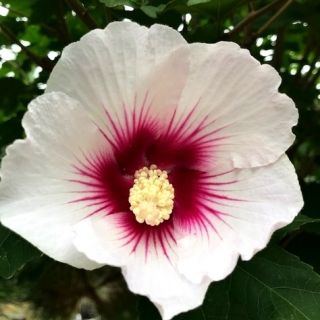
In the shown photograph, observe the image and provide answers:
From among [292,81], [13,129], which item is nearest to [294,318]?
[13,129]

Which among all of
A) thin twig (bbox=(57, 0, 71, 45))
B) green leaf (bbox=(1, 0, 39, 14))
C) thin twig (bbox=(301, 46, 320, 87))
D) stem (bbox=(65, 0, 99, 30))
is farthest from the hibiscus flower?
thin twig (bbox=(301, 46, 320, 87))

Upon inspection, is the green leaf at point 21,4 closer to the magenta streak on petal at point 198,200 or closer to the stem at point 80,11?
the stem at point 80,11

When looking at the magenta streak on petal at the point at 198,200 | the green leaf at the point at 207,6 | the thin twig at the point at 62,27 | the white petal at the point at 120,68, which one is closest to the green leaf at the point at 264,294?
the magenta streak on petal at the point at 198,200

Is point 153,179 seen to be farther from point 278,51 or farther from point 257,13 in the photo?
point 278,51

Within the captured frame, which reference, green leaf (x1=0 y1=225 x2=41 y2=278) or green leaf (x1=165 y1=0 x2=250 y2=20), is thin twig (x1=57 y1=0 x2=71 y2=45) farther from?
green leaf (x1=0 y1=225 x2=41 y2=278)

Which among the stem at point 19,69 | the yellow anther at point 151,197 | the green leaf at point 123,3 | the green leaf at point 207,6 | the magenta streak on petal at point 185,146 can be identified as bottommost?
the stem at point 19,69

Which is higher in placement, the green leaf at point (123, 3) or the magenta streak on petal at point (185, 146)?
the green leaf at point (123, 3)

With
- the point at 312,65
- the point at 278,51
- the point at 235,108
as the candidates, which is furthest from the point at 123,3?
the point at 312,65
